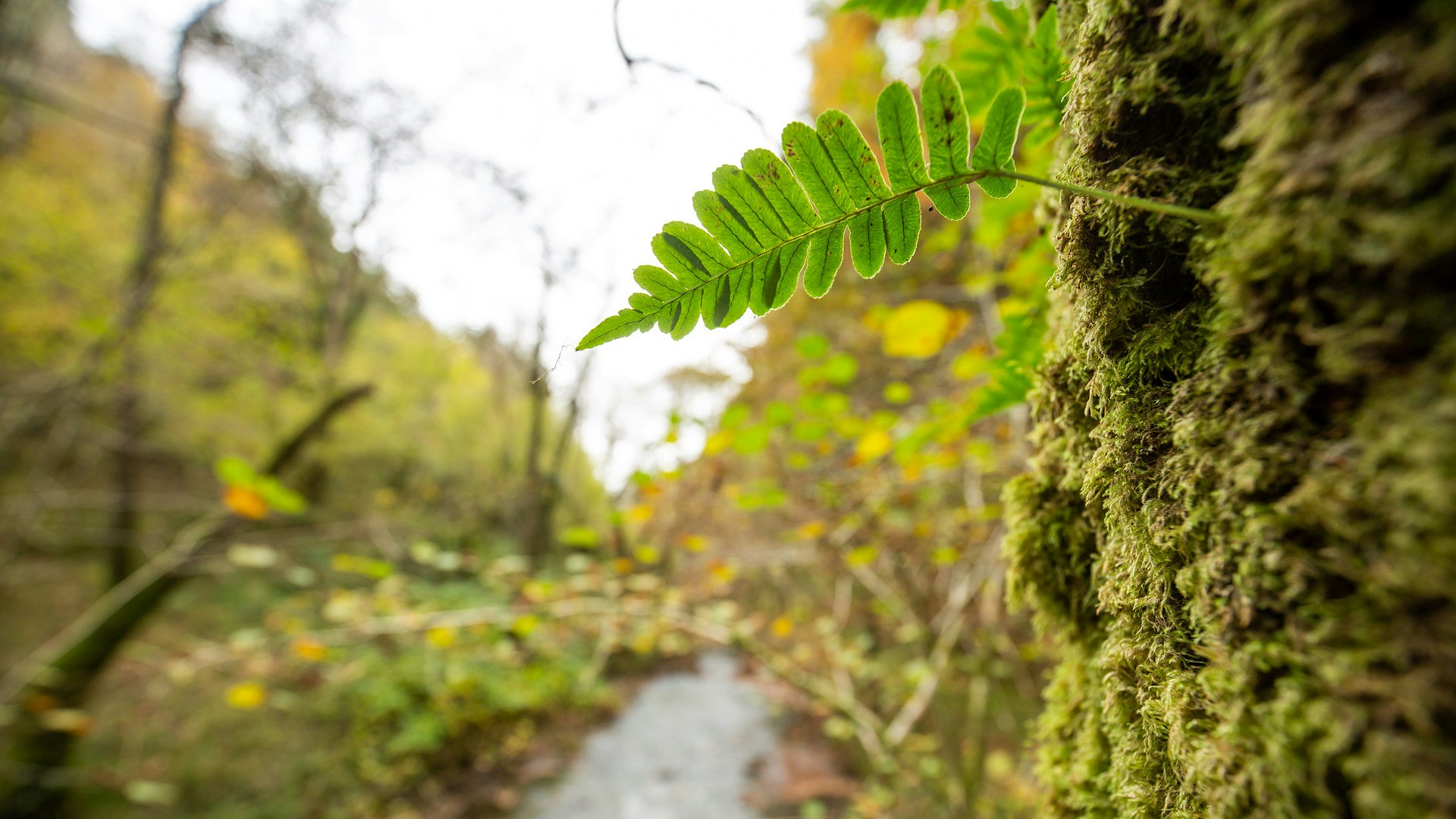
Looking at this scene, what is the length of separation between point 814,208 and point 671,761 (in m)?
8.39

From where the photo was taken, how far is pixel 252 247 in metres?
9.48

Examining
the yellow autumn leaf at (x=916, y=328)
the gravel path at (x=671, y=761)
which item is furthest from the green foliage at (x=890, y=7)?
the gravel path at (x=671, y=761)

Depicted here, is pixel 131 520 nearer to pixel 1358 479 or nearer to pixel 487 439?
pixel 487 439

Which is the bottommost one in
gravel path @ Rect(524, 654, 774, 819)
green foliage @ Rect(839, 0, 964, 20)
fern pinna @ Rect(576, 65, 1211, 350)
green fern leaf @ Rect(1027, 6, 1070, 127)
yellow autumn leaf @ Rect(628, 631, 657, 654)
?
gravel path @ Rect(524, 654, 774, 819)

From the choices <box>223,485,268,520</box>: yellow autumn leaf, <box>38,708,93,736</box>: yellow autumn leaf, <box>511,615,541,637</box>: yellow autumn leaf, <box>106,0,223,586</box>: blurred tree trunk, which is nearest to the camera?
<box>511,615,541,637</box>: yellow autumn leaf

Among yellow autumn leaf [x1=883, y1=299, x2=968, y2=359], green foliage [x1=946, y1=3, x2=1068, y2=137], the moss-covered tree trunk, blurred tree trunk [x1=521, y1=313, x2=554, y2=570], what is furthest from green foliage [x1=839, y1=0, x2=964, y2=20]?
blurred tree trunk [x1=521, y1=313, x2=554, y2=570]

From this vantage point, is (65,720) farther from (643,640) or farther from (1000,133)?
(1000,133)

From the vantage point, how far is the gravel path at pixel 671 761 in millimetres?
6203

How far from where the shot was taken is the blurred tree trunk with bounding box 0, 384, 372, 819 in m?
4.82

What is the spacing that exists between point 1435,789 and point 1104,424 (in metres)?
0.34

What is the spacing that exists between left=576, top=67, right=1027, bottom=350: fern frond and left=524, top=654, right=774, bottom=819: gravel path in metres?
7.12

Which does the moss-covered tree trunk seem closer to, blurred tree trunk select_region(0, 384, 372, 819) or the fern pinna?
the fern pinna

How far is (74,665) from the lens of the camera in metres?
4.84

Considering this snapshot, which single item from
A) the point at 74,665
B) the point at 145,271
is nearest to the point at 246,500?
the point at 74,665
